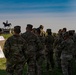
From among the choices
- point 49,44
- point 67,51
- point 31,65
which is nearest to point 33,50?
point 31,65

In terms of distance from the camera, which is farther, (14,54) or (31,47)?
(31,47)

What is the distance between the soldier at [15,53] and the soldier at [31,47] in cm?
149

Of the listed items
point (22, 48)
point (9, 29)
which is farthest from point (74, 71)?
point (9, 29)

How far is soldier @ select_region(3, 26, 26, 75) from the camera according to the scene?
40.3ft

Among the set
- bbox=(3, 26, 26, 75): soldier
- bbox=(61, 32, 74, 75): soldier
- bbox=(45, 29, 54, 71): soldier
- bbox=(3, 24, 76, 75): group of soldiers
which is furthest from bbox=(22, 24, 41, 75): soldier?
bbox=(45, 29, 54, 71): soldier

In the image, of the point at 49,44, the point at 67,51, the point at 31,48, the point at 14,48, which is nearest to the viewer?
the point at 14,48

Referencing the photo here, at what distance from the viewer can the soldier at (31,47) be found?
14019 mm

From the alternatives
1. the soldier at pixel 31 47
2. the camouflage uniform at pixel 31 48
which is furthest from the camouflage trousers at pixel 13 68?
the camouflage uniform at pixel 31 48

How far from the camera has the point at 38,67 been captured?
1506 centimetres

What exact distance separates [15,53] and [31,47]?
1970 millimetres

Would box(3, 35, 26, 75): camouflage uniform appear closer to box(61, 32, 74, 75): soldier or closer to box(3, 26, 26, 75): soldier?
box(3, 26, 26, 75): soldier

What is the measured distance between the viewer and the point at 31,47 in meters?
14.3

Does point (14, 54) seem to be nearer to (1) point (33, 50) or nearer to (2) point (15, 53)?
(2) point (15, 53)

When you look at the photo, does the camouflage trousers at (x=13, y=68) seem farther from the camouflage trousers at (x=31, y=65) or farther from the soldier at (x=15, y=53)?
the camouflage trousers at (x=31, y=65)
